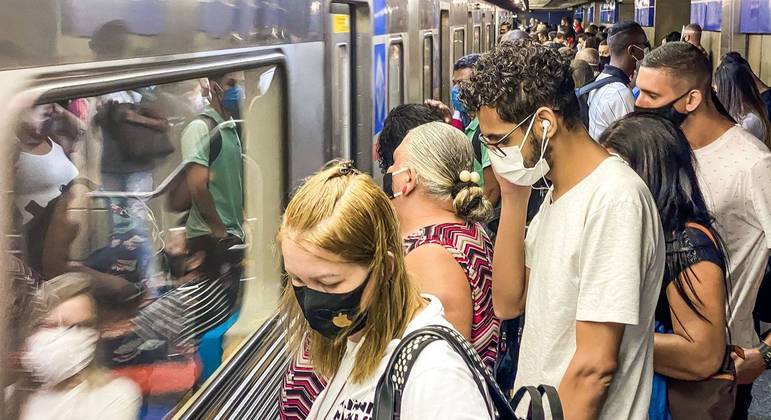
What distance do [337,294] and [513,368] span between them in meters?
1.34

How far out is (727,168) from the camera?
304 cm

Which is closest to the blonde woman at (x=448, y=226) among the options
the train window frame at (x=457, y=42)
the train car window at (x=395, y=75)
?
the train car window at (x=395, y=75)

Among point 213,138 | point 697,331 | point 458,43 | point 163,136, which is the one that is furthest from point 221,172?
point 458,43

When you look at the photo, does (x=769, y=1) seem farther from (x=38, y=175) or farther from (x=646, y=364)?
(x=38, y=175)

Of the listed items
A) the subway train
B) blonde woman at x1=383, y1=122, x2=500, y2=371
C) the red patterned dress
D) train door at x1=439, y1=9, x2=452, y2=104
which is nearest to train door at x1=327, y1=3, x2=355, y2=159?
the subway train

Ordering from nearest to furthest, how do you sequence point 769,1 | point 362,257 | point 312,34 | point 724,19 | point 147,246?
point 362,257 → point 147,246 → point 312,34 → point 769,1 → point 724,19

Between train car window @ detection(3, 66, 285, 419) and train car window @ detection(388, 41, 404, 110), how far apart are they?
255cm

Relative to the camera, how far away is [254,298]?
9.39 feet

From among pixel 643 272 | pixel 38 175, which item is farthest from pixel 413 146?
pixel 38 175

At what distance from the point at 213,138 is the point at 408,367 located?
1.20 m

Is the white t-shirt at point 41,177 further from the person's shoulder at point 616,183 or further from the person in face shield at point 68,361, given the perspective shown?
the person's shoulder at point 616,183

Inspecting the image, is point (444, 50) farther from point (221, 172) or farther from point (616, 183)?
point (616, 183)

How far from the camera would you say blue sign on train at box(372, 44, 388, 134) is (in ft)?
15.6

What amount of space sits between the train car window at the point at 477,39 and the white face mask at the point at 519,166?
30.3 feet
